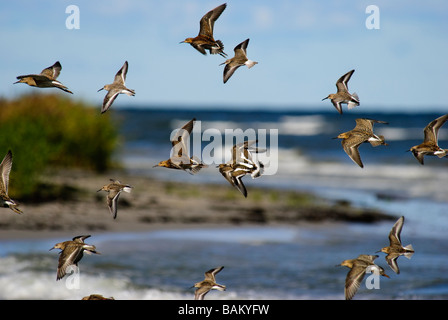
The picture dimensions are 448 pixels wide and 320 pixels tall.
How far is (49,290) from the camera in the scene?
8.49 meters

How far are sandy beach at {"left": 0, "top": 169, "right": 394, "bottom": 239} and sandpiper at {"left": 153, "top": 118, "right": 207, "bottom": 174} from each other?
219 inches

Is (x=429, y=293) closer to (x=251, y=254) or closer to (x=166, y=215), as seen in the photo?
(x=251, y=254)

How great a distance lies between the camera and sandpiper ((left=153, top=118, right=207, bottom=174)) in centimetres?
619

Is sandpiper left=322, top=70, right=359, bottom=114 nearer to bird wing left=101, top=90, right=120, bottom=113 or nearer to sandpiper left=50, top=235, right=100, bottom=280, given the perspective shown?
bird wing left=101, top=90, right=120, bottom=113

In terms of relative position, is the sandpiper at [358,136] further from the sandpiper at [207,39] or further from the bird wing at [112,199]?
the bird wing at [112,199]

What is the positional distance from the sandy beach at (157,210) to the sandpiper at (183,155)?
556 cm

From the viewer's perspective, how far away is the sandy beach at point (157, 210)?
39.0ft

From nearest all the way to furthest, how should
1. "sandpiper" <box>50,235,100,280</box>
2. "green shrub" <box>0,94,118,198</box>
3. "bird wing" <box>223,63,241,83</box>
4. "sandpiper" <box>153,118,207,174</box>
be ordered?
1. "sandpiper" <box>50,235,100,280</box>
2. "sandpiper" <box>153,118,207,174</box>
3. "bird wing" <box>223,63,241,83</box>
4. "green shrub" <box>0,94,118,198</box>

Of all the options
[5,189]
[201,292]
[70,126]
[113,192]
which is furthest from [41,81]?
[70,126]

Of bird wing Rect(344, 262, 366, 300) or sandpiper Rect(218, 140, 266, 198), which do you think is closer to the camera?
bird wing Rect(344, 262, 366, 300)

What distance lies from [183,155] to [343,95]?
156 cm

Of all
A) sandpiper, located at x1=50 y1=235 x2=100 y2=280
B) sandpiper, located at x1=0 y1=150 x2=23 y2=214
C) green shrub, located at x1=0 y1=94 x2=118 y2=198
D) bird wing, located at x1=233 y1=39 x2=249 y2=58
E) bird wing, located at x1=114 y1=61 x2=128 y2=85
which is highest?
green shrub, located at x1=0 y1=94 x2=118 y2=198

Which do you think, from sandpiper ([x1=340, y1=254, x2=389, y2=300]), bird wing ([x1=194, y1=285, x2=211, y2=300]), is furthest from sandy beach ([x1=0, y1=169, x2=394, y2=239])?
sandpiper ([x1=340, y1=254, x2=389, y2=300])
